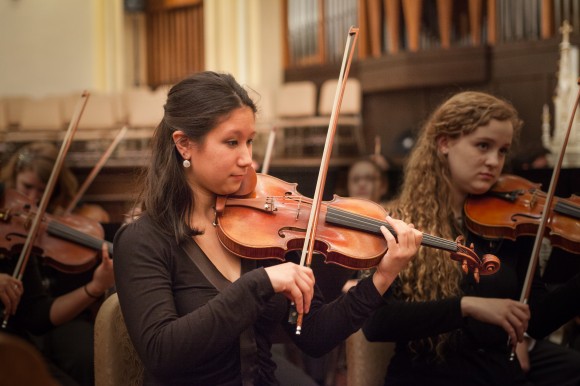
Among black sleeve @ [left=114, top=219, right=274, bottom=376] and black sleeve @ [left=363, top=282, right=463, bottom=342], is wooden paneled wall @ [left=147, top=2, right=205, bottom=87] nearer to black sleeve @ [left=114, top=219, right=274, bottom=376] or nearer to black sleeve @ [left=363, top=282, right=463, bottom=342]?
black sleeve @ [left=363, top=282, right=463, bottom=342]

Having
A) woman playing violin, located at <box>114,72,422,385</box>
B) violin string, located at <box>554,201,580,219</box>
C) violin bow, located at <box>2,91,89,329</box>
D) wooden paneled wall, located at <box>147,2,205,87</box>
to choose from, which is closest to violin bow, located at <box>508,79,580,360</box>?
violin string, located at <box>554,201,580,219</box>

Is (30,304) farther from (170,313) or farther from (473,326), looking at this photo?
(473,326)

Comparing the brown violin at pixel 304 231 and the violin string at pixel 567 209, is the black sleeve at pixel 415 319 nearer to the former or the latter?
the brown violin at pixel 304 231

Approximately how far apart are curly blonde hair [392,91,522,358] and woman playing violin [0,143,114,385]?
2.85 feet

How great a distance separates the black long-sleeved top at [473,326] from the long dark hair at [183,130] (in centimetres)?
59

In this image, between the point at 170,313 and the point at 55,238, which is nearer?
the point at 170,313

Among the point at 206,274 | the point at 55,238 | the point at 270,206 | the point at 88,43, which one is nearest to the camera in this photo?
the point at 206,274

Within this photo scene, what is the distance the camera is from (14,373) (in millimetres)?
608

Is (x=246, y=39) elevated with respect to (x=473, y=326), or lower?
elevated

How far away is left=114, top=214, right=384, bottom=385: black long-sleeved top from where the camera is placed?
1.27m

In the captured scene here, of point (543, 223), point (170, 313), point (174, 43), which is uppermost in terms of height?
point (174, 43)

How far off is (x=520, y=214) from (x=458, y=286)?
253 mm

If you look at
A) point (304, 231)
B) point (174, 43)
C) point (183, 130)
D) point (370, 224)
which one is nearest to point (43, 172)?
point (183, 130)

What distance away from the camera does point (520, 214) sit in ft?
5.71
